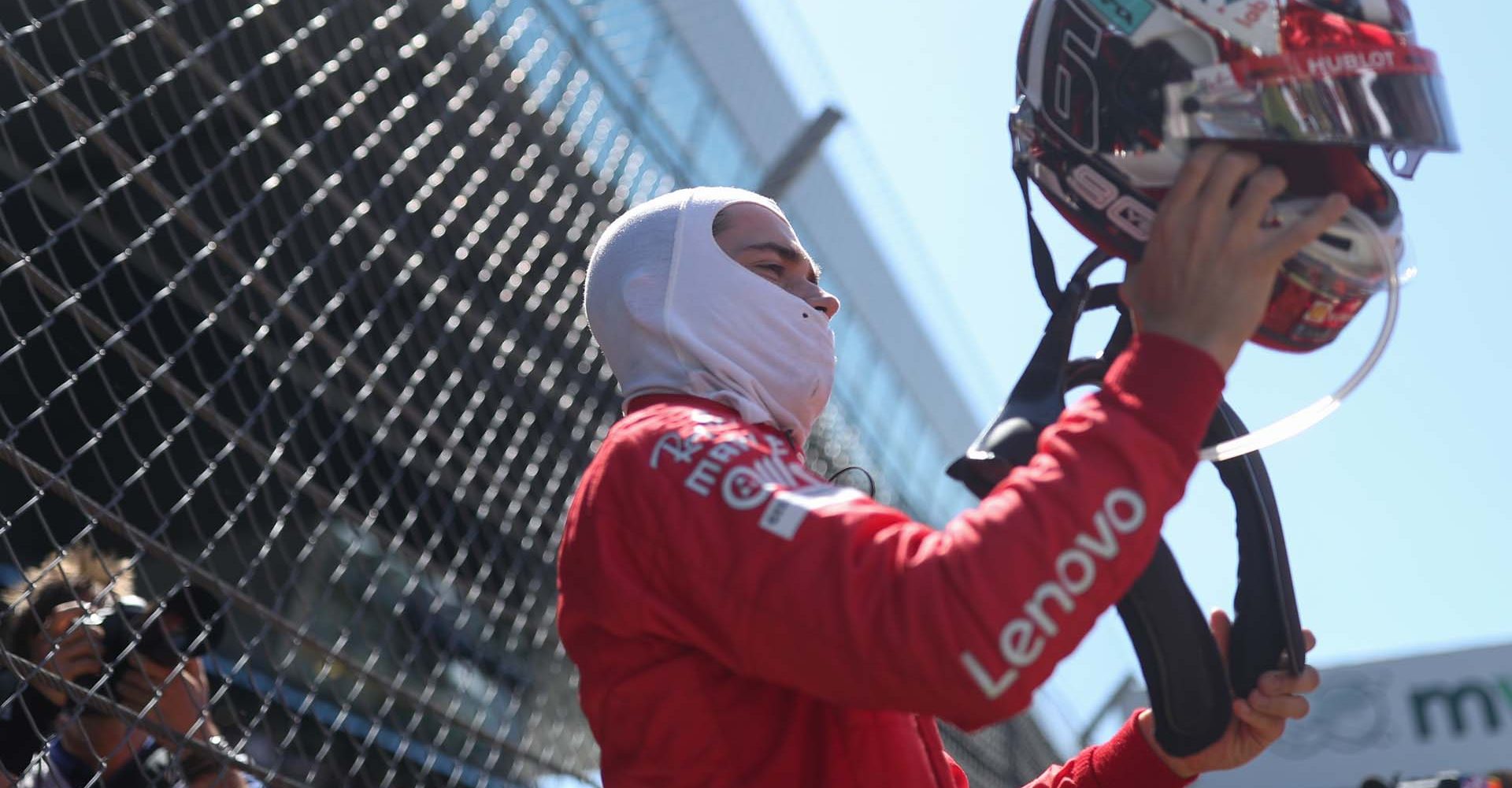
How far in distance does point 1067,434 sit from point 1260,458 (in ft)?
1.94

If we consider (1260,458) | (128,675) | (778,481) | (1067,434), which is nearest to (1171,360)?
(1067,434)

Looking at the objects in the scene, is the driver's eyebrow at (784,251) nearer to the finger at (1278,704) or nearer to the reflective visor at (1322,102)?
the reflective visor at (1322,102)

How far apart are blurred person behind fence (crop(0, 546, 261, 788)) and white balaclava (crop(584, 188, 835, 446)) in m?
1.31

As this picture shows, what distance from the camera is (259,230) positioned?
6.75m

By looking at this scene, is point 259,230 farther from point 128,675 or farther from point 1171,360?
point 1171,360

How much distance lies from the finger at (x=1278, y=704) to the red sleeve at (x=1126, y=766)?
16cm

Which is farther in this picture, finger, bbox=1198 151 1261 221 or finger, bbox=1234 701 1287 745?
finger, bbox=1234 701 1287 745

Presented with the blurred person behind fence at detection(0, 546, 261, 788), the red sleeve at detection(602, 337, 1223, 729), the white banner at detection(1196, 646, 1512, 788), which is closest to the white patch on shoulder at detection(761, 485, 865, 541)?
the red sleeve at detection(602, 337, 1223, 729)

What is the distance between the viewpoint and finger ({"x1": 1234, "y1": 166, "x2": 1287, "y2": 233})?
1.25 meters

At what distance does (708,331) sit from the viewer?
1.71 meters

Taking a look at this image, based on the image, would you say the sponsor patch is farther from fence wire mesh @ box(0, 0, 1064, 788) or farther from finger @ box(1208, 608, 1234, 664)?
fence wire mesh @ box(0, 0, 1064, 788)

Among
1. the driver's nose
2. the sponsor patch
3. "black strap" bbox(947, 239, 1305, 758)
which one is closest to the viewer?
the sponsor patch

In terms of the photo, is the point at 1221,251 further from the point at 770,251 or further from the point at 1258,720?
the point at 770,251

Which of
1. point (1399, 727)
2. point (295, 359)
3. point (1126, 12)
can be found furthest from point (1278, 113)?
point (1399, 727)
